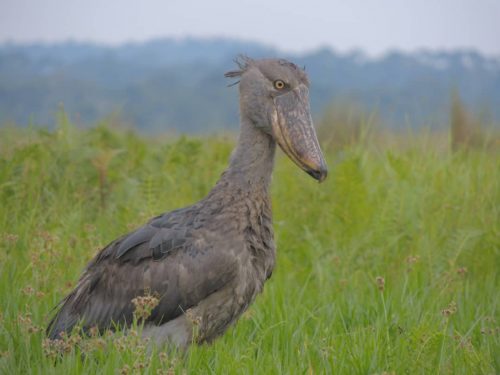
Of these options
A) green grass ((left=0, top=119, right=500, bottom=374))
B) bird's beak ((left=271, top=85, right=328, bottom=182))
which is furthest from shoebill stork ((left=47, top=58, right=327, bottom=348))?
green grass ((left=0, top=119, right=500, bottom=374))

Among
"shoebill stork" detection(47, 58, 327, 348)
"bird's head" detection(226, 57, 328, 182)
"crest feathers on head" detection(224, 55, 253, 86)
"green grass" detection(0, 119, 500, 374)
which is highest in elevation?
"crest feathers on head" detection(224, 55, 253, 86)

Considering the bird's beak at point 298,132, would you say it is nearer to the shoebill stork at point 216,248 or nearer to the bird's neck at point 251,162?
the shoebill stork at point 216,248

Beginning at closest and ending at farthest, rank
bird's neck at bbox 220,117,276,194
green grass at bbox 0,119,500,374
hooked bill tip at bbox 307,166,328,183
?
green grass at bbox 0,119,500,374 < hooked bill tip at bbox 307,166,328,183 < bird's neck at bbox 220,117,276,194

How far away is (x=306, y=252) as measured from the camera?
5.96 metres

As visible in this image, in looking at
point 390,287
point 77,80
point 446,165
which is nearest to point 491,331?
point 390,287

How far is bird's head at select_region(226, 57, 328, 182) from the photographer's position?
13.2ft

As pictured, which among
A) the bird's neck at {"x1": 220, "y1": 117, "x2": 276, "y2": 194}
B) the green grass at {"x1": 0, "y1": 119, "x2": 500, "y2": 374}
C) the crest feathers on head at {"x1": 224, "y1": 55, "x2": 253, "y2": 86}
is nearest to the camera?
the green grass at {"x1": 0, "y1": 119, "x2": 500, "y2": 374}

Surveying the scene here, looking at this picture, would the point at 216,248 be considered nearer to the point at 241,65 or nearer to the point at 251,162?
the point at 251,162

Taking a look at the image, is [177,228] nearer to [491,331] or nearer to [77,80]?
[491,331]

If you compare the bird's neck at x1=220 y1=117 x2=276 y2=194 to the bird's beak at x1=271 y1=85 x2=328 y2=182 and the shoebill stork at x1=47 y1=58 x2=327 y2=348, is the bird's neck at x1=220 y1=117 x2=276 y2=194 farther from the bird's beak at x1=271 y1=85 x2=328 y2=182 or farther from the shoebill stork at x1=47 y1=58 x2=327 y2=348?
the bird's beak at x1=271 y1=85 x2=328 y2=182

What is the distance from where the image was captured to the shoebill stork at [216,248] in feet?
12.6

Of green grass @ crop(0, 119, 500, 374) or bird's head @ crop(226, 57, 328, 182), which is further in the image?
bird's head @ crop(226, 57, 328, 182)

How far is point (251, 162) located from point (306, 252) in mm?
1934

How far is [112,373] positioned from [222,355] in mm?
643
